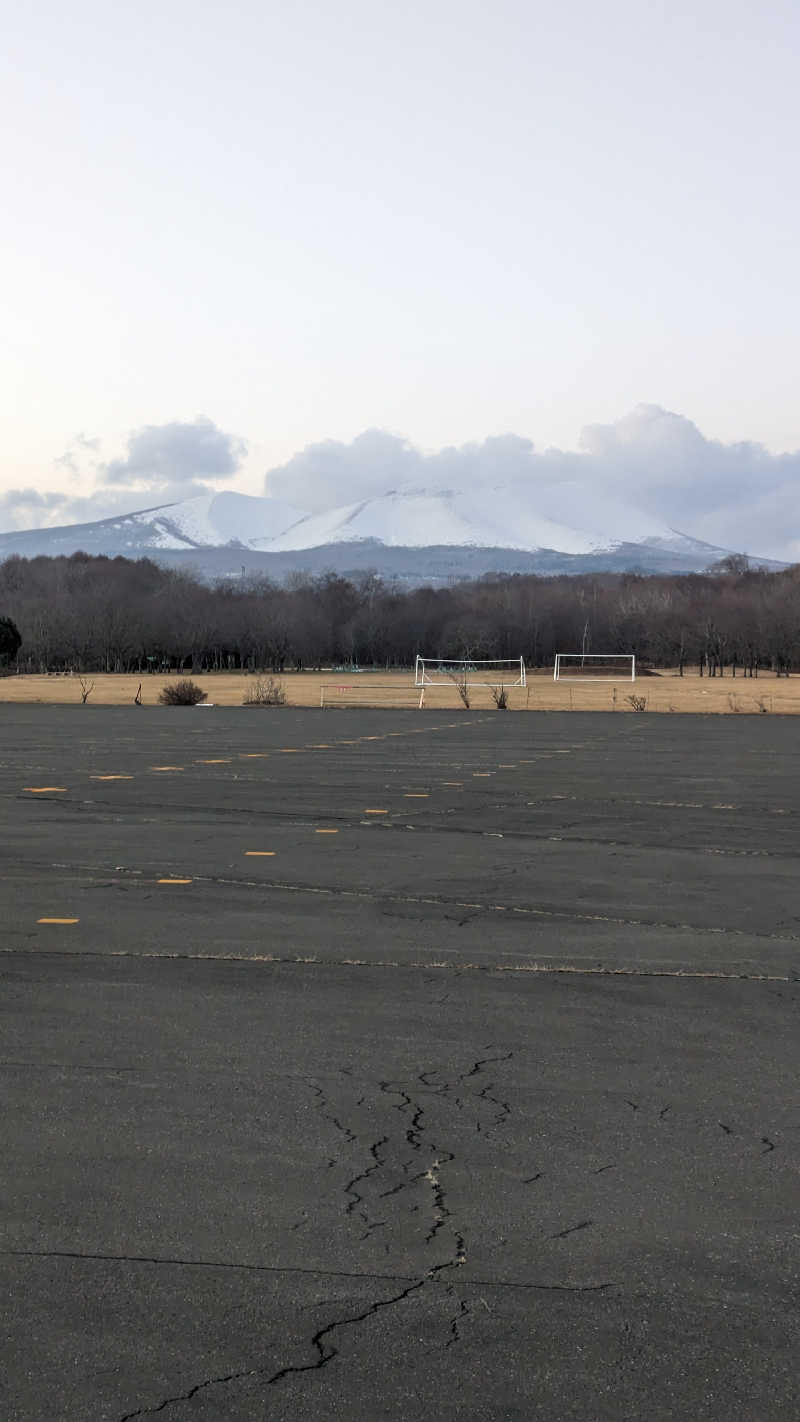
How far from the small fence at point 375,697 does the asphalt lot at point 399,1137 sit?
52421 millimetres

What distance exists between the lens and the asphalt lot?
4.27m

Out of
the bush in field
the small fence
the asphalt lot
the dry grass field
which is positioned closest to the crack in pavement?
the asphalt lot

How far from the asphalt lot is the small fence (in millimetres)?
52421

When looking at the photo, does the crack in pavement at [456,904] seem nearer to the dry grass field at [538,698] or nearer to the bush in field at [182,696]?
the dry grass field at [538,698]

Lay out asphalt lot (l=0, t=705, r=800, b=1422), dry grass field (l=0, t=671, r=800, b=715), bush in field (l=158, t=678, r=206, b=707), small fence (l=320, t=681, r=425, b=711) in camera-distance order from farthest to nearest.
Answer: small fence (l=320, t=681, r=425, b=711)
bush in field (l=158, t=678, r=206, b=707)
dry grass field (l=0, t=671, r=800, b=715)
asphalt lot (l=0, t=705, r=800, b=1422)

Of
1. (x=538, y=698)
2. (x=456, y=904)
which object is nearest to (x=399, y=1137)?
(x=456, y=904)

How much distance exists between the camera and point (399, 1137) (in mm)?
6355

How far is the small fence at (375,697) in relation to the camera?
7131 centimetres

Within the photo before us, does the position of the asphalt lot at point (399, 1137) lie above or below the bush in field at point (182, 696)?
below

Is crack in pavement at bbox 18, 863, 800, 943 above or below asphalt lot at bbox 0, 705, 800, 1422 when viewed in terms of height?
below

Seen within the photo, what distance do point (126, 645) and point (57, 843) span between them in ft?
566

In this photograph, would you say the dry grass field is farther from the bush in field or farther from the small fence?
the bush in field

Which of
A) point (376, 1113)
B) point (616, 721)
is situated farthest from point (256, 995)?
point (616, 721)

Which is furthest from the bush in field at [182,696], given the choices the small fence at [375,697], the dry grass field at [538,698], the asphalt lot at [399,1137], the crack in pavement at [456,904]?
the crack in pavement at [456,904]
